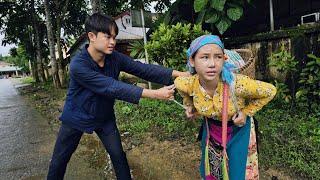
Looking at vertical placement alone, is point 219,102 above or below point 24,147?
above

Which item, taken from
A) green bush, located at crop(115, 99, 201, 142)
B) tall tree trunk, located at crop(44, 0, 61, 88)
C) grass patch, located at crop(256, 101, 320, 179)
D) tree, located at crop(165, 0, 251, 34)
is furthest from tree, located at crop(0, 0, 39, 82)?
grass patch, located at crop(256, 101, 320, 179)

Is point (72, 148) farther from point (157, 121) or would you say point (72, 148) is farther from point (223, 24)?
point (223, 24)

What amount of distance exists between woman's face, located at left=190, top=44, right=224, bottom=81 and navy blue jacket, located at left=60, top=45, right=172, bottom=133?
827 mm

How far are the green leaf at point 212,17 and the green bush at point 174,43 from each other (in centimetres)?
25

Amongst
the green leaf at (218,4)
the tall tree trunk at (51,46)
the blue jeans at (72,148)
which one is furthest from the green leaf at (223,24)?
the tall tree trunk at (51,46)

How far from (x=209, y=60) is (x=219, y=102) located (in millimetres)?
321

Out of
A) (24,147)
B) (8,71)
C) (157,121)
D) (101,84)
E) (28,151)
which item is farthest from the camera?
(8,71)

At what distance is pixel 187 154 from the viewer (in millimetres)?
4805

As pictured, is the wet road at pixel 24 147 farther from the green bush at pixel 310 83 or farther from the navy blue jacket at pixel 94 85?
the green bush at pixel 310 83

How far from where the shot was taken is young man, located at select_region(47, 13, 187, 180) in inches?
111

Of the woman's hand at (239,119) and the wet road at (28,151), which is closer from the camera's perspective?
the woman's hand at (239,119)

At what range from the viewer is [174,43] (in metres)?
7.14

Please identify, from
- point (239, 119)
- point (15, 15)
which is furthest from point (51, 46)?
point (239, 119)

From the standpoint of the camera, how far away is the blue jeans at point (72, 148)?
320 cm
